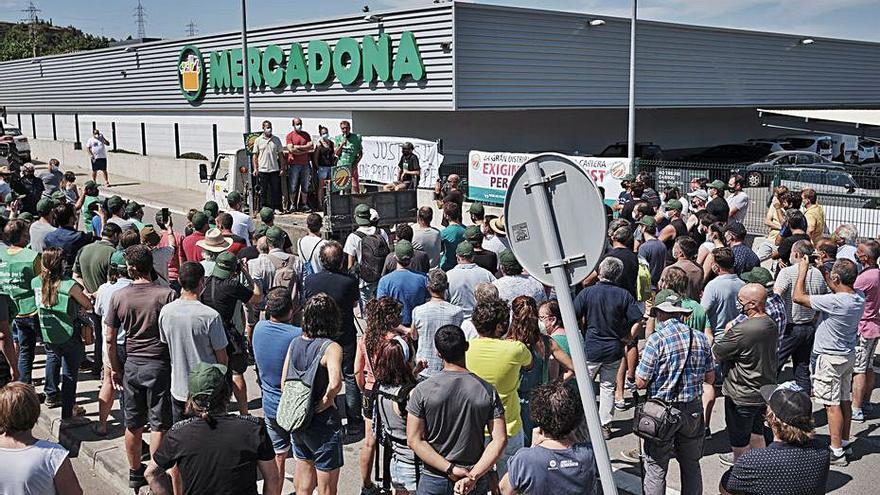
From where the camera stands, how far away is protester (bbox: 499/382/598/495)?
4027 mm

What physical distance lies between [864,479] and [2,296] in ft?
25.5

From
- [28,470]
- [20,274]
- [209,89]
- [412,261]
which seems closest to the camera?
[28,470]

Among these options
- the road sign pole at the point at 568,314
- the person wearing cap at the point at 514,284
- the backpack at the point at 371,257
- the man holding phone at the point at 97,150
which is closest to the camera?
the road sign pole at the point at 568,314

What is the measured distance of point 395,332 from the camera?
5.75 meters

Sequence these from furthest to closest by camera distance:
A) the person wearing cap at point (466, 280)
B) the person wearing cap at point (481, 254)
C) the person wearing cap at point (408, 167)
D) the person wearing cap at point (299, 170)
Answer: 1. the person wearing cap at point (408, 167)
2. the person wearing cap at point (299, 170)
3. the person wearing cap at point (481, 254)
4. the person wearing cap at point (466, 280)

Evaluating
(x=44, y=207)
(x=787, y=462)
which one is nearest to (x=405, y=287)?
(x=787, y=462)

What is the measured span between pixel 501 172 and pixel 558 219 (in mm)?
14920

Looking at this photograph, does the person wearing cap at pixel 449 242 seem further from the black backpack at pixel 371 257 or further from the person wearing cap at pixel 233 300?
the person wearing cap at pixel 233 300

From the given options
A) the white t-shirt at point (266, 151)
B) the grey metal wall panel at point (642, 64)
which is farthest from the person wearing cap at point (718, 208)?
the grey metal wall panel at point (642, 64)

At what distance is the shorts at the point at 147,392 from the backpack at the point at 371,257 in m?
3.29

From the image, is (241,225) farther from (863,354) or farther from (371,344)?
(863,354)

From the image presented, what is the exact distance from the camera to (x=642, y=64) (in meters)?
28.4

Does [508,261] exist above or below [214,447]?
above

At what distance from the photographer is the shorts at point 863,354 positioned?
24.3 feet
